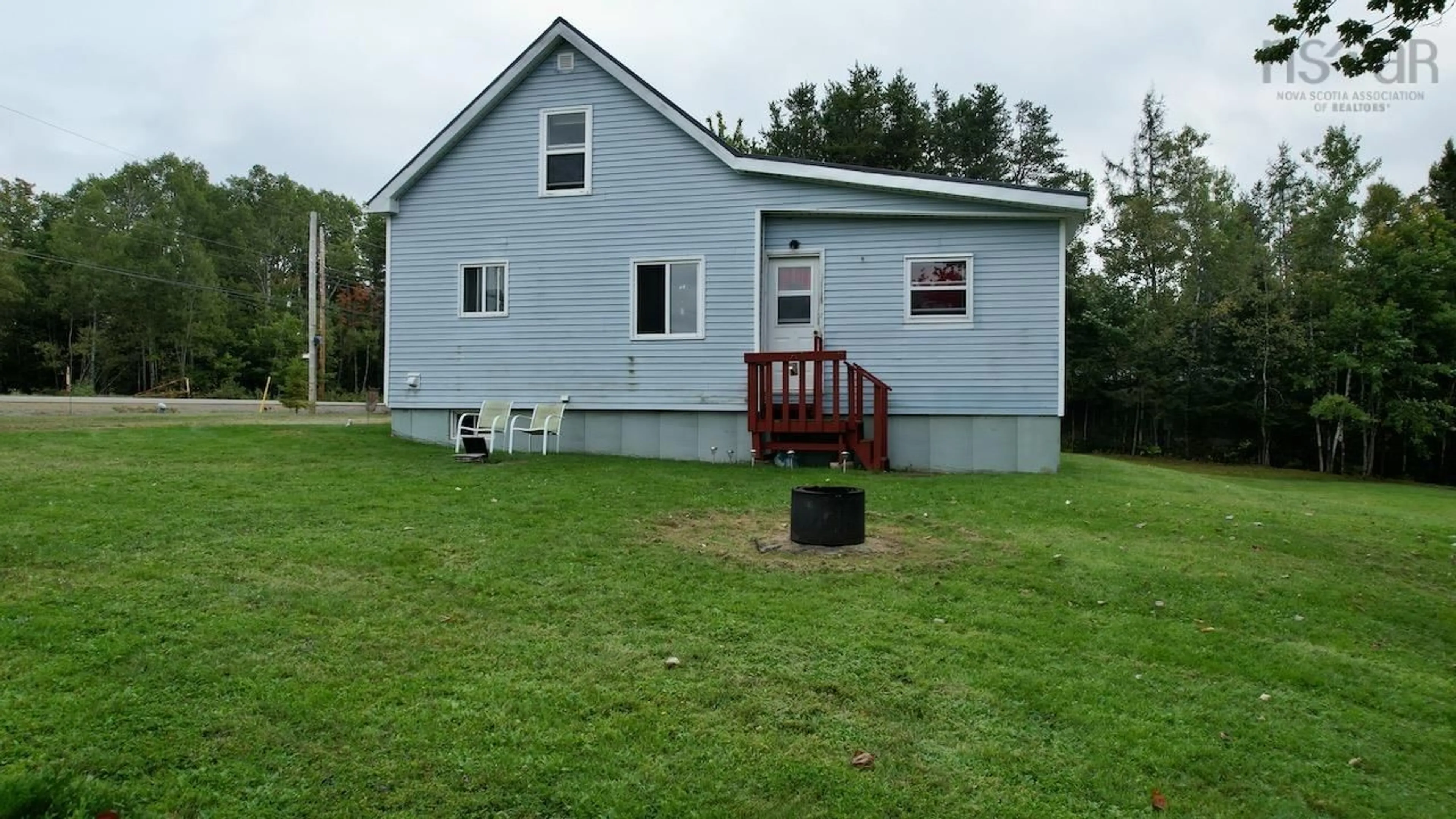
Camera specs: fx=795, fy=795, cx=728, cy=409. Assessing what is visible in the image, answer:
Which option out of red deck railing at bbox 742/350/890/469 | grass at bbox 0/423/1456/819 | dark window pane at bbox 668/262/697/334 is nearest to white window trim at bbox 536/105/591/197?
dark window pane at bbox 668/262/697/334

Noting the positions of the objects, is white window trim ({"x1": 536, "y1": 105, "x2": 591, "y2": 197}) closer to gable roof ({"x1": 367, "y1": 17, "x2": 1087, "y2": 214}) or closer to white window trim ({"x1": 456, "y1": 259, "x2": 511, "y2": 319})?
gable roof ({"x1": 367, "y1": 17, "x2": 1087, "y2": 214})

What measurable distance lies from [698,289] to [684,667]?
31.2 ft

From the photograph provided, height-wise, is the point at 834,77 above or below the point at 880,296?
above

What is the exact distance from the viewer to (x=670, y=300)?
12.8m

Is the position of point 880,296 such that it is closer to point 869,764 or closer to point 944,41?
point 869,764

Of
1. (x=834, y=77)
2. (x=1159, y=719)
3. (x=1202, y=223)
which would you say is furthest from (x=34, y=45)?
(x=1202, y=223)

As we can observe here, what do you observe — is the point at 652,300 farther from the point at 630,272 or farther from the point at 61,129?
the point at 61,129

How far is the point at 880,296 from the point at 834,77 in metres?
24.3

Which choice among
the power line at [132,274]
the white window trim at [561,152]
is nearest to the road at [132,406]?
the power line at [132,274]

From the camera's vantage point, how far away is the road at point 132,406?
23250 millimetres

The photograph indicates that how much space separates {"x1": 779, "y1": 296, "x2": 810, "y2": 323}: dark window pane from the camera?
12672mm

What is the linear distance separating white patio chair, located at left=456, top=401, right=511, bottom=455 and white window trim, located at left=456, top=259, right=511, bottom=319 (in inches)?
58.4

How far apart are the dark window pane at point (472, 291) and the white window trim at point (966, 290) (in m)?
7.05

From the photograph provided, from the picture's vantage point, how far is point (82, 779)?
2.47m
